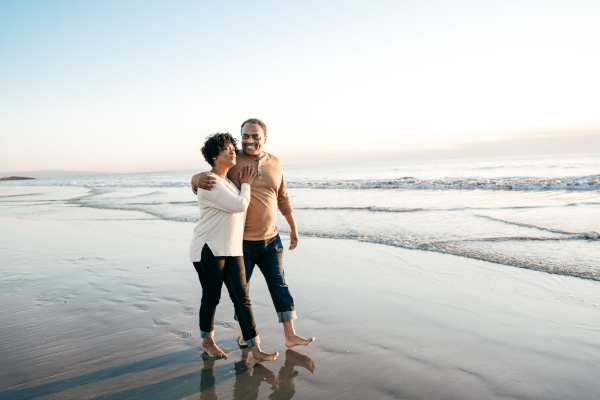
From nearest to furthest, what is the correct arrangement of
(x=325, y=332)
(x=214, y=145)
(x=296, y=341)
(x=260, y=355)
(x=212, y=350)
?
(x=214, y=145), (x=260, y=355), (x=212, y=350), (x=296, y=341), (x=325, y=332)

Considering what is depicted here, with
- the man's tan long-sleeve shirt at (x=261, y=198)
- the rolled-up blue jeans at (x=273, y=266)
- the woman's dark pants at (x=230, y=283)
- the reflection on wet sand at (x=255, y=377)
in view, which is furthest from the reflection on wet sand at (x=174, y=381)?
the man's tan long-sleeve shirt at (x=261, y=198)

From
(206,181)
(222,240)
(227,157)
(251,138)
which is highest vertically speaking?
(251,138)

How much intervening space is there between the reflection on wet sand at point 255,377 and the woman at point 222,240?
0.12m

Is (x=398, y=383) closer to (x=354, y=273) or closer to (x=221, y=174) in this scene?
(x=221, y=174)

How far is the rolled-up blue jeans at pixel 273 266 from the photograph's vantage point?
3.96 metres

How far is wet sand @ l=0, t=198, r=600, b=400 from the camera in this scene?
3.23 meters

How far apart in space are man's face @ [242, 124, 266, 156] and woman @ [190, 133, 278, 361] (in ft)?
0.56

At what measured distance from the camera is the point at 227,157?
351 cm

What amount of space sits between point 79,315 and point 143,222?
8.34m

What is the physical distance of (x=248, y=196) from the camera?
3572 mm

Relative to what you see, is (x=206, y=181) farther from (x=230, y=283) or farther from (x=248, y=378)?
(x=248, y=378)

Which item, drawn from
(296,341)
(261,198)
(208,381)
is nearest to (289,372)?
(296,341)

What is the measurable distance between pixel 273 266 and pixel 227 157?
114 cm

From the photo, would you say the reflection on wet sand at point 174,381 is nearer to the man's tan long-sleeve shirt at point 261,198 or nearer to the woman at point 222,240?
the woman at point 222,240
